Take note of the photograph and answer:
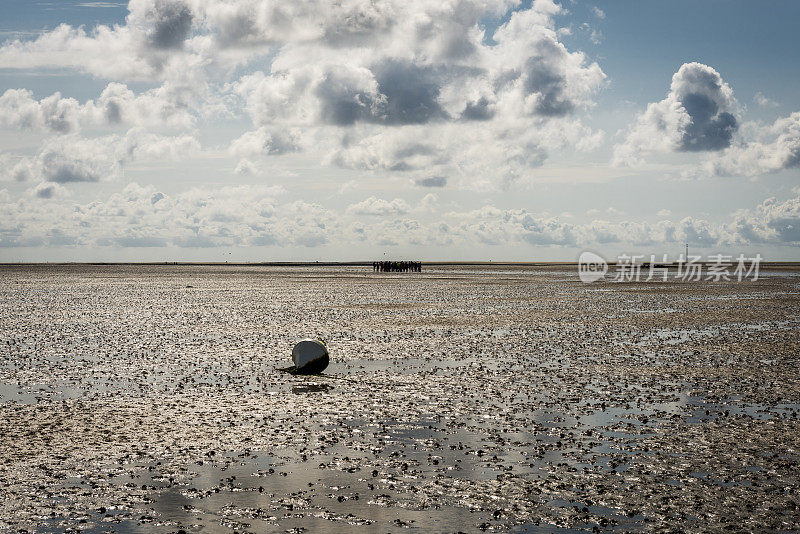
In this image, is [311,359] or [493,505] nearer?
[493,505]

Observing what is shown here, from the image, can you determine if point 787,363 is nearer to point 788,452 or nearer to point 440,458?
point 788,452

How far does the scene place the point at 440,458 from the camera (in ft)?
40.9

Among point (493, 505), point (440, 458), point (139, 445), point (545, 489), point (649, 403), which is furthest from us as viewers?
point (649, 403)

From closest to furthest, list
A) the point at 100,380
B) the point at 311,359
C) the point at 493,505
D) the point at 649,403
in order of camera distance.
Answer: the point at 493,505 < the point at 649,403 < the point at 100,380 < the point at 311,359

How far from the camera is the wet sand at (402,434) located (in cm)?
988

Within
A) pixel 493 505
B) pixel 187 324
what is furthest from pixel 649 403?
pixel 187 324

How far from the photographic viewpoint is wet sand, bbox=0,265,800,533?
988 cm

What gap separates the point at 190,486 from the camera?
10961 mm

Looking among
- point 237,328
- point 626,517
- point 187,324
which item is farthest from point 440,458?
point 187,324

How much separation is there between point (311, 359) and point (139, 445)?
885 cm

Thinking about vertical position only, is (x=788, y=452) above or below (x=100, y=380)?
above

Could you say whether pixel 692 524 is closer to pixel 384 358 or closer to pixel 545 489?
pixel 545 489

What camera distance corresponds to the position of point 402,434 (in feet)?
46.8

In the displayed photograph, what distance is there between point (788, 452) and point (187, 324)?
3082 cm
